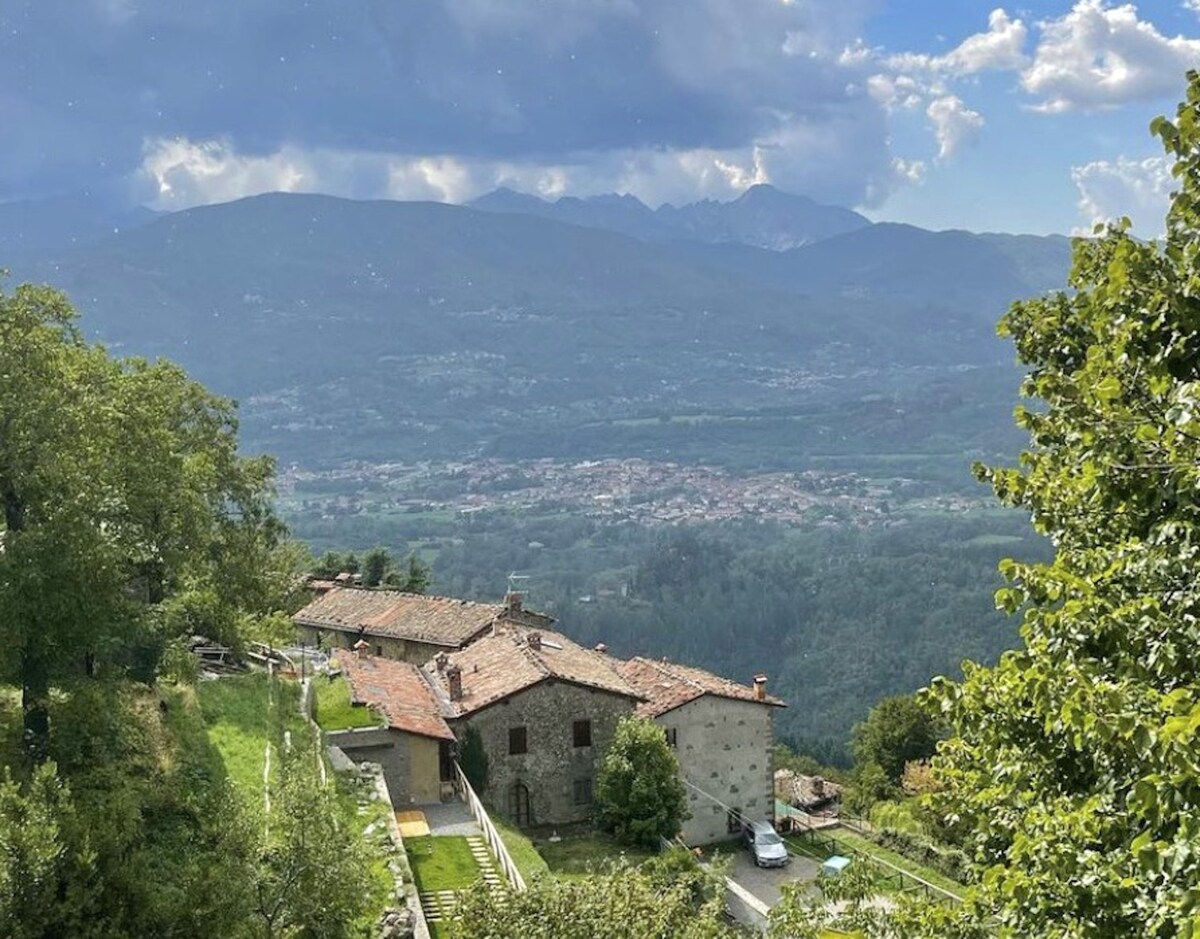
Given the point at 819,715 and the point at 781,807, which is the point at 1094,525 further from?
the point at 819,715

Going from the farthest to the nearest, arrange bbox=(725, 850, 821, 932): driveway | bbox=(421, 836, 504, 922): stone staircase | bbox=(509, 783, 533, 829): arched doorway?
bbox=(509, 783, 533, 829): arched doorway < bbox=(725, 850, 821, 932): driveway < bbox=(421, 836, 504, 922): stone staircase

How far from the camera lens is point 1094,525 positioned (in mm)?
11102

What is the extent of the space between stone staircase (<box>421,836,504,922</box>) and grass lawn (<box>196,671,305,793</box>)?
480 cm

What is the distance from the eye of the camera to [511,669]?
3919 cm

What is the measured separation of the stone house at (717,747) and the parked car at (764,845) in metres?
0.48

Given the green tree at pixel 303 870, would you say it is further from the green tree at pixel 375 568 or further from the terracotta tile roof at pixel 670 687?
the green tree at pixel 375 568

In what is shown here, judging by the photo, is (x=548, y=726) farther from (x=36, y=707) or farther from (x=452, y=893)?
(x=36, y=707)

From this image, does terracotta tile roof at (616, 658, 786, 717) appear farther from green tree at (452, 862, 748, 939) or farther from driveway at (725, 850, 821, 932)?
green tree at (452, 862, 748, 939)

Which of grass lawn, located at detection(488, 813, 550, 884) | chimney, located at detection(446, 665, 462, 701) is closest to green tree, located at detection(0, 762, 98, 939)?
grass lawn, located at detection(488, 813, 550, 884)

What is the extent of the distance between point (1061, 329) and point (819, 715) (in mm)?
121414

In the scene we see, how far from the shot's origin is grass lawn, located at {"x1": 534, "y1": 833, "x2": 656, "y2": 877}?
32.7 metres

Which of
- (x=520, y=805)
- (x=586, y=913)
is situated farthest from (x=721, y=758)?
(x=586, y=913)

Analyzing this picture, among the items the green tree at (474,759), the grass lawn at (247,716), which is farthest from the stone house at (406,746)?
the grass lawn at (247,716)

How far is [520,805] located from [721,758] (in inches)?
333
